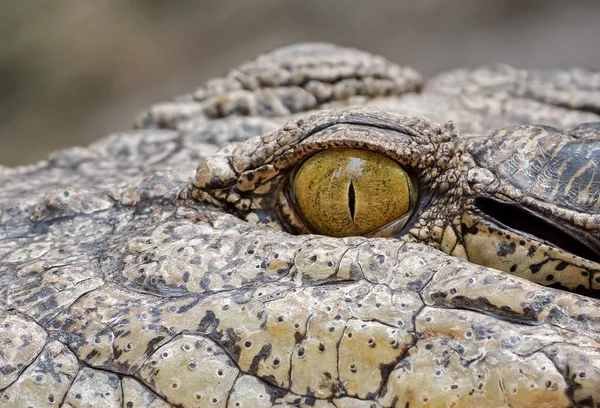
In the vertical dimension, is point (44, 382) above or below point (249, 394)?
above

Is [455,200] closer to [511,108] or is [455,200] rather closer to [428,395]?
[428,395]

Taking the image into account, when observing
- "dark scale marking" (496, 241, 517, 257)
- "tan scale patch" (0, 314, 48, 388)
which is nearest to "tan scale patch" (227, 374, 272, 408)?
"tan scale patch" (0, 314, 48, 388)

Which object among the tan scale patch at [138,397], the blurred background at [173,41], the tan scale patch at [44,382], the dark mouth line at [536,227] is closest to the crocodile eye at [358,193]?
the dark mouth line at [536,227]

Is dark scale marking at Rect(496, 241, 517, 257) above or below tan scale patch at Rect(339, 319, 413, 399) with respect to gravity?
above

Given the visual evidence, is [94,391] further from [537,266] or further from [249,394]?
[537,266]

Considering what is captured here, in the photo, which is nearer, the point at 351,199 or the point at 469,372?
the point at 469,372

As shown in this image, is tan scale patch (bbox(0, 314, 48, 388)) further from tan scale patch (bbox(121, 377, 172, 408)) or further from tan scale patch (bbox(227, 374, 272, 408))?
tan scale patch (bbox(227, 374, 272, 408))

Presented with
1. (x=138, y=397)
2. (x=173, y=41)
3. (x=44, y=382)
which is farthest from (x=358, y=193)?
(x=173, y=41)

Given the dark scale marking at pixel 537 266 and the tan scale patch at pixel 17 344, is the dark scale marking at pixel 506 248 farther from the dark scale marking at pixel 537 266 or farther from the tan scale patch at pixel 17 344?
the tan scale patch at pixel 17 344
